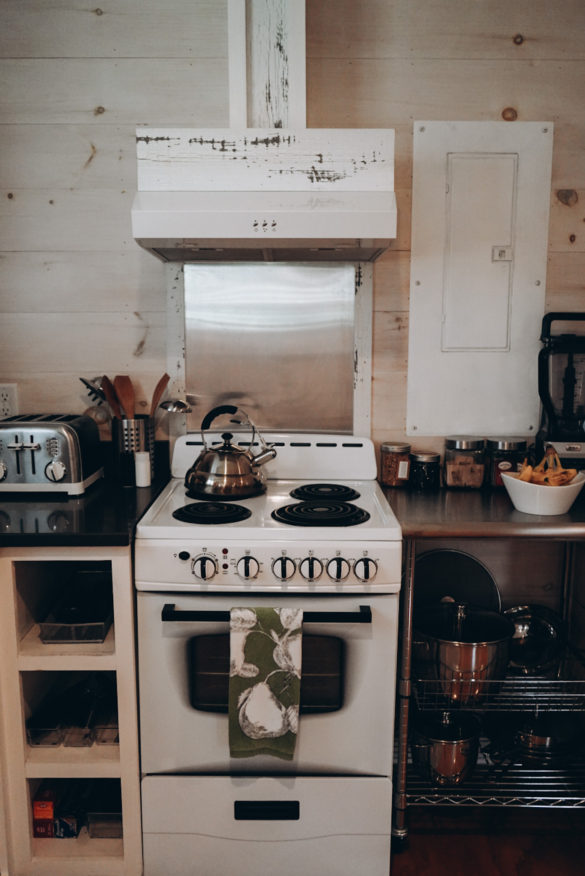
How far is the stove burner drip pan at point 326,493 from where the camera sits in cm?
193

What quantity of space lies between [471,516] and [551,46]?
150 centimetres

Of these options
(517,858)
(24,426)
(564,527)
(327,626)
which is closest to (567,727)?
(517,858)

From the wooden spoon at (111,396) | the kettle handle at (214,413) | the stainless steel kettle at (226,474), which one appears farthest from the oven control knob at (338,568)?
the wooden spoon at (111,396)

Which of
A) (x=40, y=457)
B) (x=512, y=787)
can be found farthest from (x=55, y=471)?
(x=512, y=787)

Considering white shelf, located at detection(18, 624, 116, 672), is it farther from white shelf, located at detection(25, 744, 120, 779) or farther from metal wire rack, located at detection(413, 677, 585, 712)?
metal wire rack, located at detection(413, 677, 585, 712)

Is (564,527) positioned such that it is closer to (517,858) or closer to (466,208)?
(517,858)

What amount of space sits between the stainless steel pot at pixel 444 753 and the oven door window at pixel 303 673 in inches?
16.8

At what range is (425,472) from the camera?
2098 mm

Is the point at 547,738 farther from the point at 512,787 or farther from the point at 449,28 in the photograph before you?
the point at 449,28

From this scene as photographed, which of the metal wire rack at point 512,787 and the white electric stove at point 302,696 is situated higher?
the white electric stove at point 302,696

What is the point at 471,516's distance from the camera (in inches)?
69.1

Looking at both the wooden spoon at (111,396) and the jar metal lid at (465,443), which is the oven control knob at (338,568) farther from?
the wooden spoon at (111,396)

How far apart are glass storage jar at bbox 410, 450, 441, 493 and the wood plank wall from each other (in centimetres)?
44

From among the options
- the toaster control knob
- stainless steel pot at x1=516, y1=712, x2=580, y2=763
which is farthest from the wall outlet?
stainless steel pot at x1=516, y1=712, x2=580, y2=763
